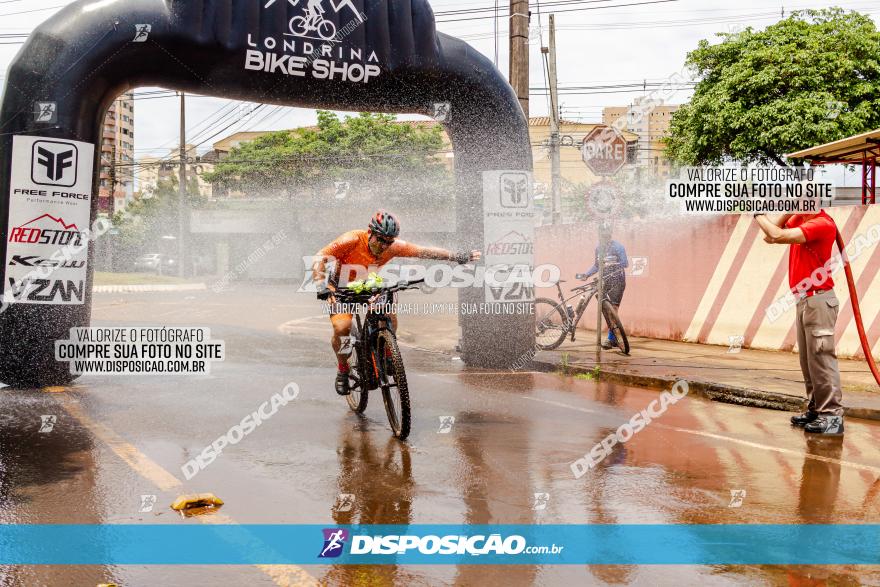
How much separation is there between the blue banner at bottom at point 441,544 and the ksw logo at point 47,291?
5.15 m

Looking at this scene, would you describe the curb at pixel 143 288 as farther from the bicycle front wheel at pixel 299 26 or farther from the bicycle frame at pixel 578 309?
the bicycle front wheel at pixel 299 26

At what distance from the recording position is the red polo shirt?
285 inches

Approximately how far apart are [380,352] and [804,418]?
396cm

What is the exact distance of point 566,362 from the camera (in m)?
11.6

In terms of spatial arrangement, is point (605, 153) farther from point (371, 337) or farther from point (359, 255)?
point (371, 337)

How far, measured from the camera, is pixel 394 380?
6902 millimetres

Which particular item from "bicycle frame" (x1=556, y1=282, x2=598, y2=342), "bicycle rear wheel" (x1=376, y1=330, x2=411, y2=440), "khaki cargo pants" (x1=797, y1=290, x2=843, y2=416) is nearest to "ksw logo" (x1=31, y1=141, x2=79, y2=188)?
"bicycle rear wheel" (x1=376, y1=330, x2=411, y2=440)

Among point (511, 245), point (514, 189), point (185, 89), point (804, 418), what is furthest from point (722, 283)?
point (185, 89)

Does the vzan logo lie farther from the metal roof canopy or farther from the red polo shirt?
the metal roof canopy

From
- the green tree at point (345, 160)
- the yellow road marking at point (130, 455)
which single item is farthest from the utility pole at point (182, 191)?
the yellow road marking at point (130, 455)

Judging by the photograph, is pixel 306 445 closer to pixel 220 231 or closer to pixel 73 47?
pixel 73 47

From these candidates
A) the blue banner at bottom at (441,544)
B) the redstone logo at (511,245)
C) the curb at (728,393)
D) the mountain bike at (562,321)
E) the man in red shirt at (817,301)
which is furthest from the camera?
the mountain bike at (562,321)

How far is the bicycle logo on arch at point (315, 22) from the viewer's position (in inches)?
408

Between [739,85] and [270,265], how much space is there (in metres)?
31.4
